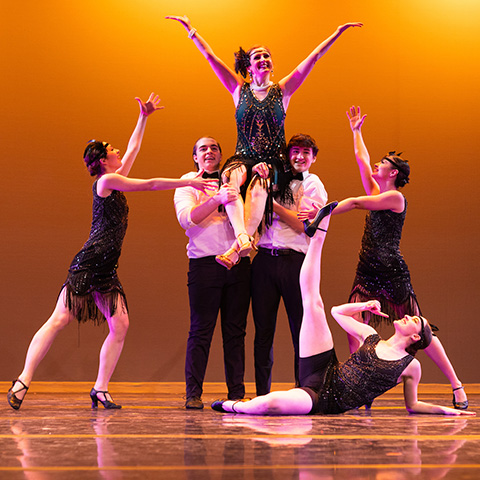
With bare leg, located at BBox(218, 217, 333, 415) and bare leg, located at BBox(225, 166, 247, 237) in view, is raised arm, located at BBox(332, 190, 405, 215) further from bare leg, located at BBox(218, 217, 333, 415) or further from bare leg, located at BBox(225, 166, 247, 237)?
bare leg, located at BBox(225, 166, 247, 237)

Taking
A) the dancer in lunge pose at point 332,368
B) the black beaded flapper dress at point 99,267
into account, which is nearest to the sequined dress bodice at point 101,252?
the black beaded flapper dress at point 99,267

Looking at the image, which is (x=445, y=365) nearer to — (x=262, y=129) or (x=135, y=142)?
(x=262, y=129)

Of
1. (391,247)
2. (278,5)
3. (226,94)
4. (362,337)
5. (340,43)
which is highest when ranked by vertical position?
(278,5)

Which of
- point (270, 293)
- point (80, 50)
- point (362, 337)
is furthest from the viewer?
point (80, 50)

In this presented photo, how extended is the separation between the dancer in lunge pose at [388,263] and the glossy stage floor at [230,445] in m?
0.45

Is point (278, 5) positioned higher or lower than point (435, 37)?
higher

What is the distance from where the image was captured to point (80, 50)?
473cm

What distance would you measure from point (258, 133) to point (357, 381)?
152cm

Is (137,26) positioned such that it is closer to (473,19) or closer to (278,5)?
(278,5)

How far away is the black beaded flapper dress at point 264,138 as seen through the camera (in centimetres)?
355

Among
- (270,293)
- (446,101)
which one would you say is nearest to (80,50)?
(270,293)

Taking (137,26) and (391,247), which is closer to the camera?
(391,247)

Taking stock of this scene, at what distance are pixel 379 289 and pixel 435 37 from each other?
246 centimetres

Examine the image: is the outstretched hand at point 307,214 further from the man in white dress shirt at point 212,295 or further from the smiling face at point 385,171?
the smiling face at point 385,171
